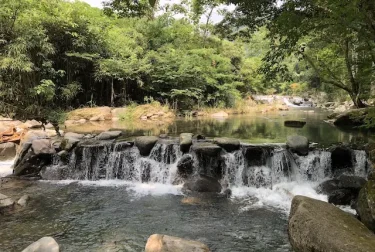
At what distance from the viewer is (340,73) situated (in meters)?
13.9

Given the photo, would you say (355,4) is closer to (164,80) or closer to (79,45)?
(79,45)

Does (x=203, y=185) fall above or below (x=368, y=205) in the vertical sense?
below

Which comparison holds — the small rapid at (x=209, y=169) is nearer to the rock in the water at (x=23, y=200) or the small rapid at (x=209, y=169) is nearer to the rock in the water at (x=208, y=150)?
the rock in the water at (x=208, y=150)

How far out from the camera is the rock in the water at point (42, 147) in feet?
27.8

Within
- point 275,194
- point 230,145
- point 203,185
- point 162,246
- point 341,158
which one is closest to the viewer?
point 162,246

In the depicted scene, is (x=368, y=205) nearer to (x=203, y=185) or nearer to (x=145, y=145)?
(x=203, y=185)

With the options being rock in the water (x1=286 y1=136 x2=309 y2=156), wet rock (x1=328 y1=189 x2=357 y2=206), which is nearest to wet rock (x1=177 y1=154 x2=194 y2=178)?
rock in the water (x1=286 y1=136 x2=309 y2=156)

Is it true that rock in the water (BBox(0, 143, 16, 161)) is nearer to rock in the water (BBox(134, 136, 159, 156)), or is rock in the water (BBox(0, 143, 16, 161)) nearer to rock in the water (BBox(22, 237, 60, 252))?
rock in the water (BBox(134, 136, 159, 156))

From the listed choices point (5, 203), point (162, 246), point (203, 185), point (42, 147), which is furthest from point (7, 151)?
point (162, 246)

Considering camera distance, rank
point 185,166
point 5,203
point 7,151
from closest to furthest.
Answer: point 5,203
point 185,166
point 7,151

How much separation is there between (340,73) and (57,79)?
13.9 metres

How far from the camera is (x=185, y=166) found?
7.88 metres

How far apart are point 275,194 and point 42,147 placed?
250 inches

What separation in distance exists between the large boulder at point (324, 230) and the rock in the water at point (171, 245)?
129 centimetres
